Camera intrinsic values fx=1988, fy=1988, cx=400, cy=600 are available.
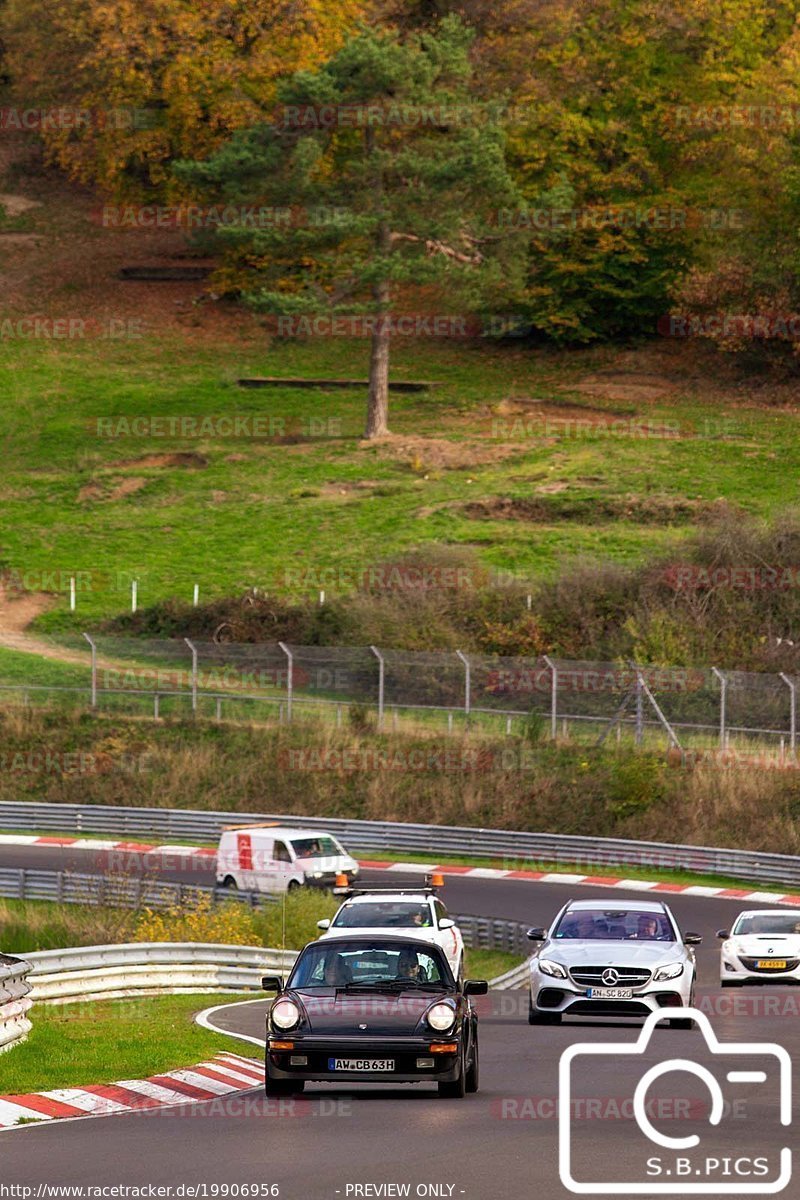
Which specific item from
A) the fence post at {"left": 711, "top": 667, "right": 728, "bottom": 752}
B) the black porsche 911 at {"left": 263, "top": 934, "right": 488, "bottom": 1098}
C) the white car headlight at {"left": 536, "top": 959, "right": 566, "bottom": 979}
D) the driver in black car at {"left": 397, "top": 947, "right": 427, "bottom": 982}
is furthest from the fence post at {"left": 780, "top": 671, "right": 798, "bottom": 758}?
the black porsche 911 at {"left": 263, "top": 934, "right": 488, "bottom": 1098}

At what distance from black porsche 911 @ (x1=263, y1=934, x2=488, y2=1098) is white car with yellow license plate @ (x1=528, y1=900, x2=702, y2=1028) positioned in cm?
496

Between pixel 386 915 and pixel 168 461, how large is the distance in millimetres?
47972

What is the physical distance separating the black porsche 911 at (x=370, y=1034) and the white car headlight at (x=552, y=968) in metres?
5.01

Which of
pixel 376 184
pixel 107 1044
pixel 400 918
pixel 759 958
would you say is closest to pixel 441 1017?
pixel 107 1044

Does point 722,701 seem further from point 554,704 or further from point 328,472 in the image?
point 328,472

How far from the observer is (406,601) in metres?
52.7

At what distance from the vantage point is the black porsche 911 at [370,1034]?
14641 mm

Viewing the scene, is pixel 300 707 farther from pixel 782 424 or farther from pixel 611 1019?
pixel 782 424

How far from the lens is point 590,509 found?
6028cm

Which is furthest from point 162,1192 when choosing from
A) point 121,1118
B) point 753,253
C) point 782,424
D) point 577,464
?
point 753,253

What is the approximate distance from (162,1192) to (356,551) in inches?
1872

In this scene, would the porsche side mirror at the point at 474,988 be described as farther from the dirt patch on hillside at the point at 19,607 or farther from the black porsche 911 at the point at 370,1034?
the dirt patch on hillside at the point at 19,607

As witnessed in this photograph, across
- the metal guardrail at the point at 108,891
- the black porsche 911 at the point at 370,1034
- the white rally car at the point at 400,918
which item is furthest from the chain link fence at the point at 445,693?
the black porsche 911 at the point at 370,1034

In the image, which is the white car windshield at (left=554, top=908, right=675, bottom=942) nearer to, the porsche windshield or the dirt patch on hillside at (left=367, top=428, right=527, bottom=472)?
→ the porsche windshield
